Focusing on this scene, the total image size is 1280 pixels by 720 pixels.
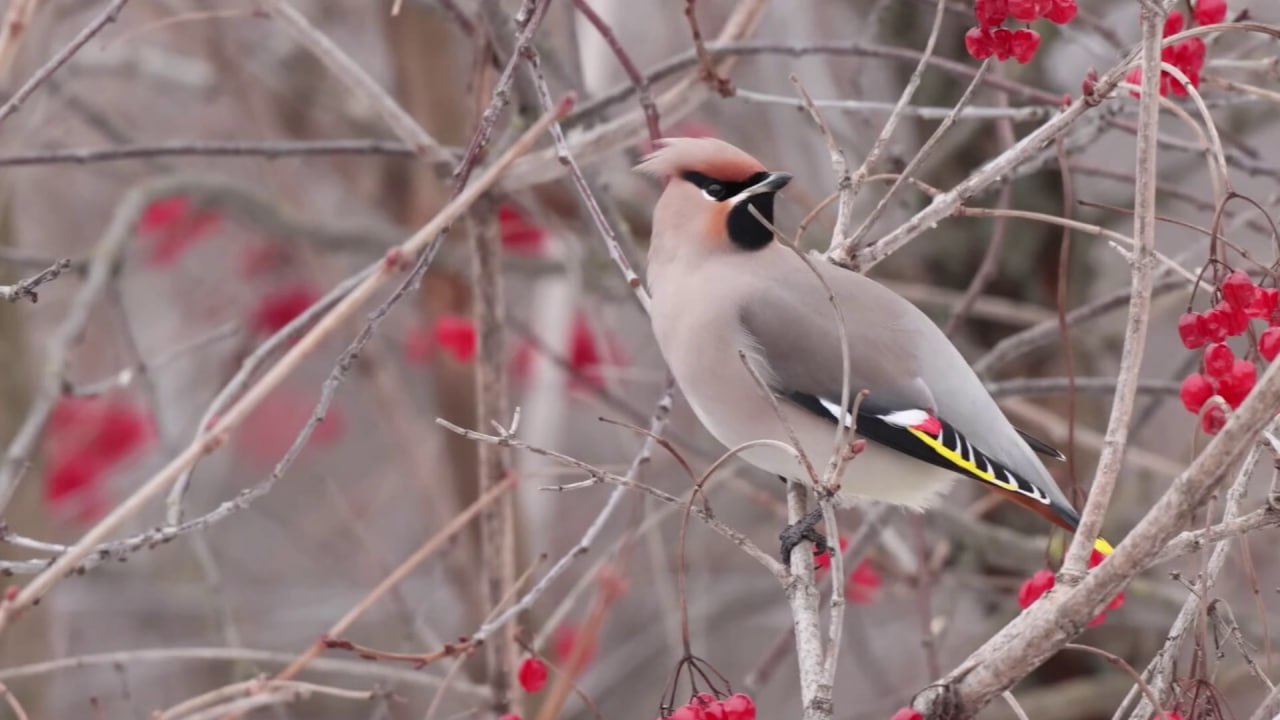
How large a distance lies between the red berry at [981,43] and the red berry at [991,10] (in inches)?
1.1

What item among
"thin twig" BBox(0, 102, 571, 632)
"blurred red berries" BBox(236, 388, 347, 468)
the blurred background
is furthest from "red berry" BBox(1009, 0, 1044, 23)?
"blurred red berries" BBox(236, 388, 347, 468)

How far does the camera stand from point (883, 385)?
2.51m

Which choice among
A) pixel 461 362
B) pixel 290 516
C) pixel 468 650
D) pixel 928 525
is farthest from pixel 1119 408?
pixel 290 516

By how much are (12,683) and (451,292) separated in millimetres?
1850

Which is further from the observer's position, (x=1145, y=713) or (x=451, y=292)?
(x=451, y=292)

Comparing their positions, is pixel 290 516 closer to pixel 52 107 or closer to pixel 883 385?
pixel 52 107

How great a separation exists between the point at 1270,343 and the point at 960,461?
652 mm

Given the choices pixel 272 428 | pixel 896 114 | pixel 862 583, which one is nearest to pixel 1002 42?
pixel 896 114

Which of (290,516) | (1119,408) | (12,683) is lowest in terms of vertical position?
(290,516)

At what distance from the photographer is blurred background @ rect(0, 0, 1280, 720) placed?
3.02 meters

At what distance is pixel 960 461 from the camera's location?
240 centimetres

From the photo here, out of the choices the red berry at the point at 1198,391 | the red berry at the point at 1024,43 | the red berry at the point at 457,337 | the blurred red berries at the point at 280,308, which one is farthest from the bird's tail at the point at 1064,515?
the blurred red berries at the point at 280,308

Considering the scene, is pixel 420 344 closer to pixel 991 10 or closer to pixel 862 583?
pixel 862 583

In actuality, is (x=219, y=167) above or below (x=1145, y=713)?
above
